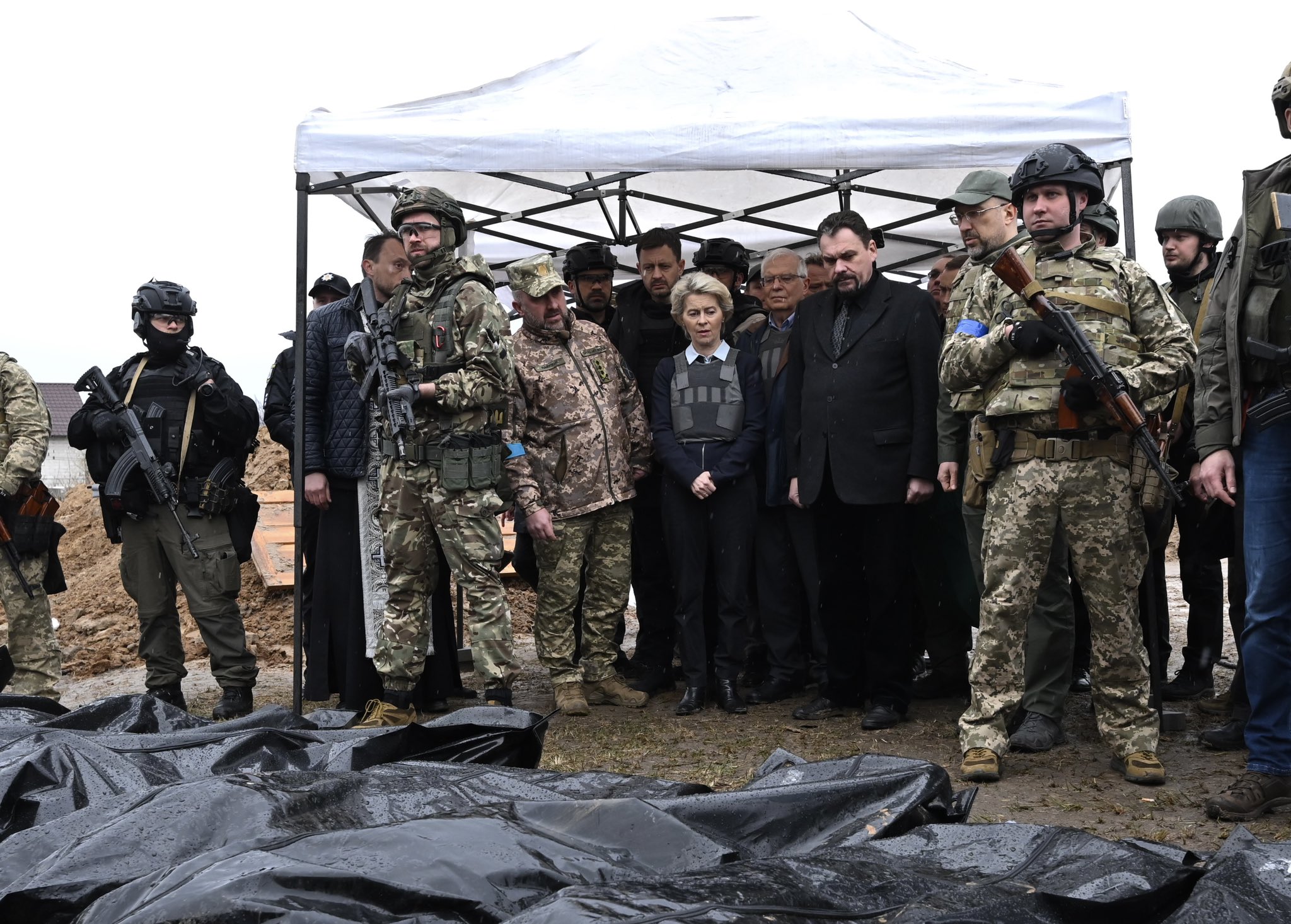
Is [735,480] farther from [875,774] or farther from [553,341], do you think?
[875,774]

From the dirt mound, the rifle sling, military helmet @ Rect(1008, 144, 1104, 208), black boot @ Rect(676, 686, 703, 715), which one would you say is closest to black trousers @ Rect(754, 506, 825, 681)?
black boot @ Rect(676, 686, 703, 715)

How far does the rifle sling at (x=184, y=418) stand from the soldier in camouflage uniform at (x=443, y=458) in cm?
131

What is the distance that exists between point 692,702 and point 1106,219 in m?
2.97

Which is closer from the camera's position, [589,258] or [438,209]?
[438,209]

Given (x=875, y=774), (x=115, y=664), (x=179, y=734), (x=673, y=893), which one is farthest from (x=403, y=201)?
(x=115, y=664)

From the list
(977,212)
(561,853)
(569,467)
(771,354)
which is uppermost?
(977,212)

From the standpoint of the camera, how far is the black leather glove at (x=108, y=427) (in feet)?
20.9

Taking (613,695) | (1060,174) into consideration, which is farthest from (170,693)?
(1060,174)

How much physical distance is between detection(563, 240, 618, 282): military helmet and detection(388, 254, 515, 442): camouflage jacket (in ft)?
4.38

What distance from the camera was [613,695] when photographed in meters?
6.38

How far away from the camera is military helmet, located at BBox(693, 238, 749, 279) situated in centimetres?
713

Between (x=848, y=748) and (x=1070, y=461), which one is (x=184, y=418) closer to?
(x=848, y=748)

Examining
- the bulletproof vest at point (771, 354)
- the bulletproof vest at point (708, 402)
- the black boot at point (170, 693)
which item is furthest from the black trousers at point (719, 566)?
the black boot at point (170, 693)

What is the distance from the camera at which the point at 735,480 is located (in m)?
6.05
